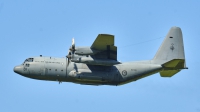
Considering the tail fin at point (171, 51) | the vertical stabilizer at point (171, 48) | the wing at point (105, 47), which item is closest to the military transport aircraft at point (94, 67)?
the wing at point (105, 47)

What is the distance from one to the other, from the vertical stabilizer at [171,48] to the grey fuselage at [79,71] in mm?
1603

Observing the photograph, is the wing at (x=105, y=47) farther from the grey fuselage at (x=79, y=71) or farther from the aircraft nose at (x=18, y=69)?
the aircraft nose at (x=18, y=69)

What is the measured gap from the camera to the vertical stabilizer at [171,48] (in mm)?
28594

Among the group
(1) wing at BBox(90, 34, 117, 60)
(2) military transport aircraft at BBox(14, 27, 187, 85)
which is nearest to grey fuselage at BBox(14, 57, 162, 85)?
(2) military transport aircraft at BBox(14, 27, 187, 85)

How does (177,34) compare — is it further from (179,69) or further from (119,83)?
(119,83)

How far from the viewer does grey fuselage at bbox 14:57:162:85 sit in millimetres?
26547

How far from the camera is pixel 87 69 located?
26766 millimetres

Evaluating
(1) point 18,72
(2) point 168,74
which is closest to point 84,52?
(1) point 18,72

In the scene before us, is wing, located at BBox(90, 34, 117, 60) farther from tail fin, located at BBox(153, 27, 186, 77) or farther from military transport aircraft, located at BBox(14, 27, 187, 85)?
tail fin, located at BBox(153, 27, 186, 77)

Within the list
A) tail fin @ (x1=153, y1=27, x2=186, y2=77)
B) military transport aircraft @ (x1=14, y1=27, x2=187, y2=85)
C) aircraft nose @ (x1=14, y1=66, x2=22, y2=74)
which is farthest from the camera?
tail fin @ (x1=153, y1=27, x2=186, y2=77)

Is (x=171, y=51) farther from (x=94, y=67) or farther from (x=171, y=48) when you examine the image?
(x=94, y=67)

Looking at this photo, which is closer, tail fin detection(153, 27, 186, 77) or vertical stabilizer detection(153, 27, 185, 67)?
tail fin detection(153, 27, 186, 77)

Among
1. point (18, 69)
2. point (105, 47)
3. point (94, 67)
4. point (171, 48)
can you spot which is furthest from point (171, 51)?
point (18, 69)

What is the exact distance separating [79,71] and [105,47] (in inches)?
96.7
